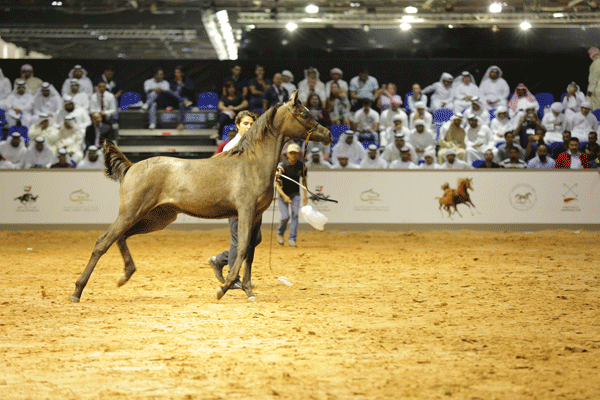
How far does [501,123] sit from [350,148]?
534cm

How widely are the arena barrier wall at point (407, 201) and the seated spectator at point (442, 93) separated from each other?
539 centimetres

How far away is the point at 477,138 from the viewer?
19.4m

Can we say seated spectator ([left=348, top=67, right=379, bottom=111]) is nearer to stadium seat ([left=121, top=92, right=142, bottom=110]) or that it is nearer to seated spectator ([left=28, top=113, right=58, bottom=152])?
stadium seat ([left=121, top=92, right=142, bottom=110])

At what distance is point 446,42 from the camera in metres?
23.0

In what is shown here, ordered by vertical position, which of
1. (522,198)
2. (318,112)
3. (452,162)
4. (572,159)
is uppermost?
(318,112)

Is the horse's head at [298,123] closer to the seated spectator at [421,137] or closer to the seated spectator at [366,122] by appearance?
the seated spectator at [421,137]

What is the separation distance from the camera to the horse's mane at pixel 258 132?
24.9 feet

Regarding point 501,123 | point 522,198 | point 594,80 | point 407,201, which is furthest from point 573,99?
point 407,201

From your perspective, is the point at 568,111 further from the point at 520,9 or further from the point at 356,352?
Answer: the point at 356,352

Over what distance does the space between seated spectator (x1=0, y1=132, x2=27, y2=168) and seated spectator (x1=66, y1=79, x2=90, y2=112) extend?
8.07 feet

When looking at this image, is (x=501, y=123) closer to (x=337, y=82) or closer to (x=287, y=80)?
(x=337, y=82)

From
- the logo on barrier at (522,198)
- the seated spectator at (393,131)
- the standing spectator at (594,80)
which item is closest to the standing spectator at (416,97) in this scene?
the seated spectator at (393,131)

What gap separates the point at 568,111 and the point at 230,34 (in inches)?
506

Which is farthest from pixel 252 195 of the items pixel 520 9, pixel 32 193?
pixel 520 9
